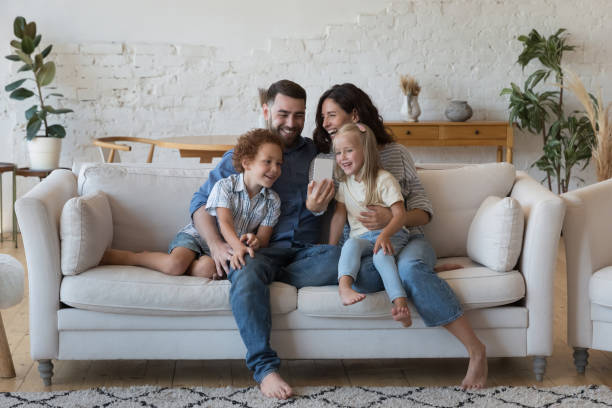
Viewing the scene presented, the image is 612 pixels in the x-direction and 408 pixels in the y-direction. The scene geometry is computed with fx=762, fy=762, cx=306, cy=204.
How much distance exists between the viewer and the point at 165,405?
254 centimetres

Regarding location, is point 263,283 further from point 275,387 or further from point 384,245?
point 384,245

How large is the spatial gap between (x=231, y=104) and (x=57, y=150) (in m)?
1.35

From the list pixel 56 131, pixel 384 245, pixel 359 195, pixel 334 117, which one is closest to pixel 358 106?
pixel 334 117

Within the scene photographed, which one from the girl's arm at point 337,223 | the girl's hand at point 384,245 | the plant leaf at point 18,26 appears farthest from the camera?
the plant leaf at point 18,26

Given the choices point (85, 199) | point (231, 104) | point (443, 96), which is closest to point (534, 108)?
point (443, 96)

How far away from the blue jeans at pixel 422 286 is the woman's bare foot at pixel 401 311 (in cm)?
6

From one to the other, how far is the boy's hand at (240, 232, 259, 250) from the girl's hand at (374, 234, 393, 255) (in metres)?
0.45

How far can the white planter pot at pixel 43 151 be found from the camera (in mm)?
5535

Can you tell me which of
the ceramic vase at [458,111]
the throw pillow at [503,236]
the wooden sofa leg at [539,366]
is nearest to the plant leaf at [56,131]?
the ceramic vase at [458,111]

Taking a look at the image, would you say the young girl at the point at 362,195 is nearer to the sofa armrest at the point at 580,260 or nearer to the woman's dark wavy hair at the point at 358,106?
the woman's dark wavy hair at the point at 358,106

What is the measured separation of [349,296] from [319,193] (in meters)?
0.49

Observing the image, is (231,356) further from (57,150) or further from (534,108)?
(534,108)

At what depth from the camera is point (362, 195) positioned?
296 centimetres

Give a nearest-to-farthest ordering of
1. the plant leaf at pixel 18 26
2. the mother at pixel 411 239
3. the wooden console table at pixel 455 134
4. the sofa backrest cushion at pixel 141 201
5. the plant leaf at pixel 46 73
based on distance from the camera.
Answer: the mother at pixel 411 239 < the sofa backrest cushion at pixel 141 201 < the plant leaf at pixel 18 26 < the plant leaf at pixel 46 73 < the wooden console table at pixel 455 134
